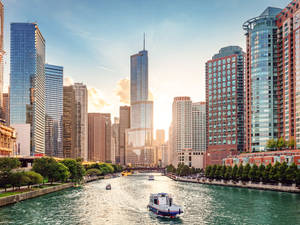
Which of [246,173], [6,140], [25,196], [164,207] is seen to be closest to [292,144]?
[246,173]

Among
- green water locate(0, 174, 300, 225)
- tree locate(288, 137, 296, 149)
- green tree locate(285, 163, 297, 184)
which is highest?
tree locate(288, 137, 296, 149)

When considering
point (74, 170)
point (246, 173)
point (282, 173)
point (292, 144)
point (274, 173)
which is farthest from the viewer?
point (292, 144)

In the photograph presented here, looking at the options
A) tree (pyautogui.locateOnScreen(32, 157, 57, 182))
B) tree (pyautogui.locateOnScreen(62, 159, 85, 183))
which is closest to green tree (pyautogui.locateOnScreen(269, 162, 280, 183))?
tree (pyautogui.locateOnScreen(32, 157, 57, 182))

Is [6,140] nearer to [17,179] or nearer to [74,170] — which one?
[74,170]

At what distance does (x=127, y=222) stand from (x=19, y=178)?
53.2 meters

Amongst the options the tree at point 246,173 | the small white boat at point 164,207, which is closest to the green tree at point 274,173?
the tree at point 246,173

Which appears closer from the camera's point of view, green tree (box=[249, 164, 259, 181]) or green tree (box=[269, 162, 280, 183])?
green tree (box=[269, 162, 280, 183])

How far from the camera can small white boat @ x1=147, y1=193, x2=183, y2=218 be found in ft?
275

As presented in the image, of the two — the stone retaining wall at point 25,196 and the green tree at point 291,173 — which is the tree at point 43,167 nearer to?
the stone retaining wall at point 25,196

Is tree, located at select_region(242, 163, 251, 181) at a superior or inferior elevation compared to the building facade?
inferior

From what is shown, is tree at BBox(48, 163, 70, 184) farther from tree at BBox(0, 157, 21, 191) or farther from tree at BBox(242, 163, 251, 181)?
tree at BBox(242, 163, 251, 181)

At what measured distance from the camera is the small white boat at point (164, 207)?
83750mm

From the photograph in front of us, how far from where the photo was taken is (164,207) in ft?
282

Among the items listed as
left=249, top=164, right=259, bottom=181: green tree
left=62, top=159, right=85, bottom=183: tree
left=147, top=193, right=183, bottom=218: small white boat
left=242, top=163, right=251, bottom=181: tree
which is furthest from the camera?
left=62, top=159, right=85, bottom=183: tree
